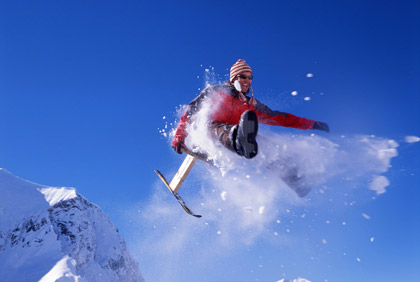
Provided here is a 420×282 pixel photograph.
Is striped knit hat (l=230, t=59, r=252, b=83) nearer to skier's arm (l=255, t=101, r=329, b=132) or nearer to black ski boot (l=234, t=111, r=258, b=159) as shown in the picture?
skier's arm (l=255, t=101, r=329, b=132)

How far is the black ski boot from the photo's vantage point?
3902mm

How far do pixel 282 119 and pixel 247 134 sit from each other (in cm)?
237

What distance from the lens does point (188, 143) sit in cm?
571

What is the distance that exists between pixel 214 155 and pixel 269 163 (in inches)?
47.4

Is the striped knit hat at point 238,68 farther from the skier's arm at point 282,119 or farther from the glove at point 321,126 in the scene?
the glove at point 321,126

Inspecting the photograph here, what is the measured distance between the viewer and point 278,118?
602cm

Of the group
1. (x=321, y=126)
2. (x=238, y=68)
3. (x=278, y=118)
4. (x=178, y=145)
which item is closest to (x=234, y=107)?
(x=238, y=68)

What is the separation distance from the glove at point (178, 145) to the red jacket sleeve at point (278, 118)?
5.70 ft

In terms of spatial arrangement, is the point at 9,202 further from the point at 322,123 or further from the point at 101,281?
the point at 322,123

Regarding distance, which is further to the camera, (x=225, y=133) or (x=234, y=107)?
(x=234, y=107)

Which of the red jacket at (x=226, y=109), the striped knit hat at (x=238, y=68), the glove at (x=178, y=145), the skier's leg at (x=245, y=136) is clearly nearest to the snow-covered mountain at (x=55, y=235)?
the glove at (x=178, y=145)

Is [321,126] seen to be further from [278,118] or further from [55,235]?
[55,235]

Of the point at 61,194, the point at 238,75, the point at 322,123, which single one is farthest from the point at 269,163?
the point at 61,194

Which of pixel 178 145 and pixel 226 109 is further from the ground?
pixel 226 109
